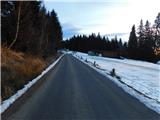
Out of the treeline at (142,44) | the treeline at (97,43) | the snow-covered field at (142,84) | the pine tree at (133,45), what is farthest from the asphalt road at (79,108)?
the treeline at (97,43)

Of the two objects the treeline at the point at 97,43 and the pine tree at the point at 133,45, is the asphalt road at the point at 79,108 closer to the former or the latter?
the pine tree at the point at 133,45

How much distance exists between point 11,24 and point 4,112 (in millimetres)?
23863

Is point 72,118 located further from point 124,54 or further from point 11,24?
point 124,54

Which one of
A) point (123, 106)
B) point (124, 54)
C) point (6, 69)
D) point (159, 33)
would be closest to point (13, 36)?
point (6, 69)

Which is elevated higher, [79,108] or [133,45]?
[133,45]

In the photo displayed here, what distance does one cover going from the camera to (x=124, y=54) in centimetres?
10669

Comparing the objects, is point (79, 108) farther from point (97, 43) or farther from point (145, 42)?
point (97, 43)

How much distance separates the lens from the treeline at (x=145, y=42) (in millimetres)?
90938

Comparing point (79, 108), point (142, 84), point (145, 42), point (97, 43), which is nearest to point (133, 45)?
point (145, 42)

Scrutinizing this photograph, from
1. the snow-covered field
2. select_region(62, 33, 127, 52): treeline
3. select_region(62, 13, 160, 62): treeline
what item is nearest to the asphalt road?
the snow-covered field

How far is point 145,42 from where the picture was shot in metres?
108

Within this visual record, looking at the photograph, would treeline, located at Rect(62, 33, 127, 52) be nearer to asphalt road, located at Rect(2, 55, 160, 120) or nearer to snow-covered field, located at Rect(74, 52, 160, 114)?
snow-covered field, located at Rect(74, 52, 160, 114)

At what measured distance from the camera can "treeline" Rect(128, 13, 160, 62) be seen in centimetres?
9094

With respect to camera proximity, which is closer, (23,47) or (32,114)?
(32,114)
